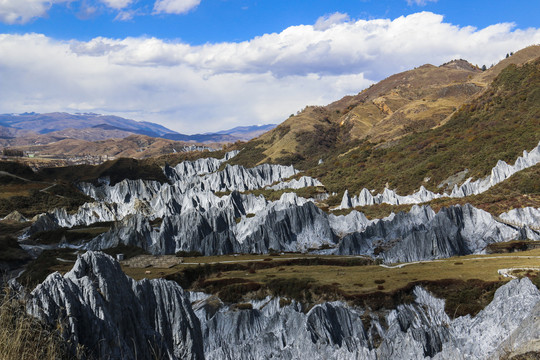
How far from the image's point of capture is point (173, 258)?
2872 inches

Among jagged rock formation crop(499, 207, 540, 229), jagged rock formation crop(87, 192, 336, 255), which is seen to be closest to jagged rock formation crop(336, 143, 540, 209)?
jagged rock formation crop(499, 207, 540, 229)

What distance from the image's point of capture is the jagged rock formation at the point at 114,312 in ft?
61.9

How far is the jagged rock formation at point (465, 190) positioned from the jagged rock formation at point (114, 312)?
296 feet

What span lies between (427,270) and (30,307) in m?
47.5

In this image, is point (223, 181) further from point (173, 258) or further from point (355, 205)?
point (173, 258)

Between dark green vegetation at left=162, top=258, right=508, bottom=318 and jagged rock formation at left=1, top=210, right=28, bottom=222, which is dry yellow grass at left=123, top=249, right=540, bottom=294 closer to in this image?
dark green vegetation at left=162, top=258, right=508, bottom=318

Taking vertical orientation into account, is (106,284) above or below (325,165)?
below

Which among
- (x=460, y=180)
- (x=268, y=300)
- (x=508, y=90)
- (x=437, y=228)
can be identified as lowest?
(x=268, y=300)

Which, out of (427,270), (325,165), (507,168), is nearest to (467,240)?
(427,270)

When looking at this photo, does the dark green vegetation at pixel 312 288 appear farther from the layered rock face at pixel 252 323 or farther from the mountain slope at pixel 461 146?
the mountain slope at pixel 461 146

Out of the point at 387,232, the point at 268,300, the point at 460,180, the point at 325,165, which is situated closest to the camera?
the point at 268,300

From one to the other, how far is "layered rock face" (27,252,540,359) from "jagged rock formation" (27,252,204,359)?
0.06 metres

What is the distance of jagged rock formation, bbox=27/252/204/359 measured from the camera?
18859 mm

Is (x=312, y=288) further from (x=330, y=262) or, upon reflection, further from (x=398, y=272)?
(x=330, y=262)
